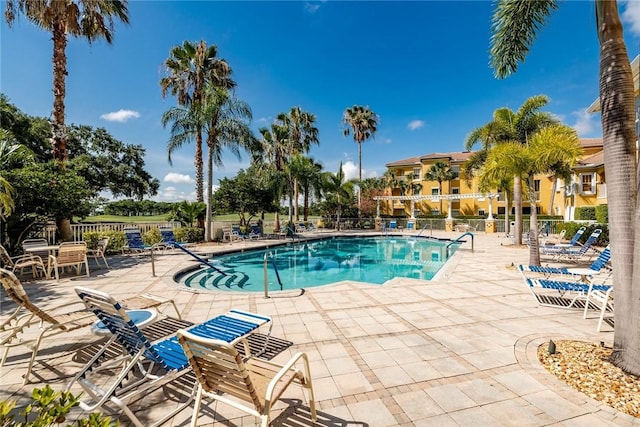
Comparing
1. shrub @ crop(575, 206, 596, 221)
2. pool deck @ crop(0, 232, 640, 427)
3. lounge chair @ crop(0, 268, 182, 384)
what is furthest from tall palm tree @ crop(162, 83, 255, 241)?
shrub @ crop(575, 206, 596, 221)

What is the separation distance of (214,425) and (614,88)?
5409 mm

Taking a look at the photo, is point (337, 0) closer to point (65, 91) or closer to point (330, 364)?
point (65, 91)

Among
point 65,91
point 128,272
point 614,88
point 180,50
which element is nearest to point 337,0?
point 180,50

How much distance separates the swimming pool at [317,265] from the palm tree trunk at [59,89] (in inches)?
286

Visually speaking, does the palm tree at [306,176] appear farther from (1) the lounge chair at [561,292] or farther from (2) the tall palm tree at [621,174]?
(2) the tall palm tree at [621,174]

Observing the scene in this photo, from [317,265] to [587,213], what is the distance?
70.9ft

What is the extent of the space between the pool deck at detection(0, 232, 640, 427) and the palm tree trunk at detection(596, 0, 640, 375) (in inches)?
37.7

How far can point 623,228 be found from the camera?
3.08 meters

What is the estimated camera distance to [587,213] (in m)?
20.8

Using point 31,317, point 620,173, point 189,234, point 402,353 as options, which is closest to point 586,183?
point 620,173

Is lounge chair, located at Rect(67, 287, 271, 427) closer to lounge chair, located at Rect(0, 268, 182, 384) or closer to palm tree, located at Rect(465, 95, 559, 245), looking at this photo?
lounge chair, located at Rect(0, 268, 182, 384)

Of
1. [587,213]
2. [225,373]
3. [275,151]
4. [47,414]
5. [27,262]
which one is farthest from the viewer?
[275,151]

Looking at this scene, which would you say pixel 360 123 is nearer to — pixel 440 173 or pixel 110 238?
pixel 440 173

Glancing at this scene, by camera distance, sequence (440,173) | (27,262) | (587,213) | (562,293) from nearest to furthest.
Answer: (562,293) < (27,262) < (587,213) < (440,173)
